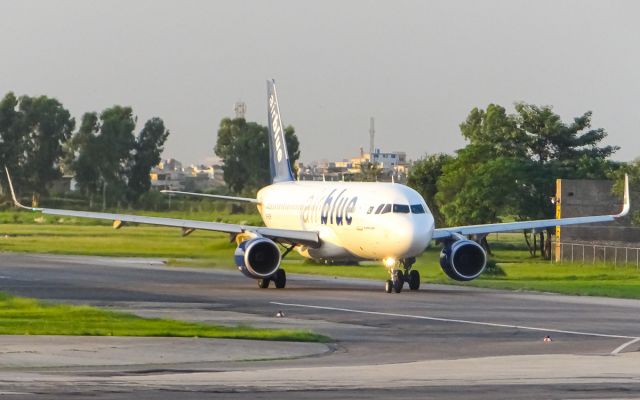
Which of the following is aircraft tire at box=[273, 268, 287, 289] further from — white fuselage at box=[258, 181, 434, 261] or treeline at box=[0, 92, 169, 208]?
treeline at box=[0, 92, 169, 208]

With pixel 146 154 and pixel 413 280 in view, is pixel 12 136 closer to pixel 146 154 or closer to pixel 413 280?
pixel 146 154

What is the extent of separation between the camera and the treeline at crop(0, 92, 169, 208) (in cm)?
15412

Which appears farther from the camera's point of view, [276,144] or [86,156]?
[86,156]

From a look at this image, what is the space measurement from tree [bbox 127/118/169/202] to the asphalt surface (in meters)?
107

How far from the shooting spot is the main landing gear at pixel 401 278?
47844 millimetres

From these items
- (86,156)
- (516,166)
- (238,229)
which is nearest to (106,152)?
(86,156)

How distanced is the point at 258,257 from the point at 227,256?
539 inches

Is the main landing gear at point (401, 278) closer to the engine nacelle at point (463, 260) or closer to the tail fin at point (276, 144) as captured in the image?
the engine nacelle at point (463, 260)

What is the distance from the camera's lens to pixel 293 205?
2265 inches

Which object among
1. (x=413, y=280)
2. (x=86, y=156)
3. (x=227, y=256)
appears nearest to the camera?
(x=413, y=280)

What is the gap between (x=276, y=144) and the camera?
6719 centimetres

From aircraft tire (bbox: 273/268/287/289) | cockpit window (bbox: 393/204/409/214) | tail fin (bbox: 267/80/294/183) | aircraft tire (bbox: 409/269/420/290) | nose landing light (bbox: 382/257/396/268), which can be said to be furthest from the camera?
tail fin (bbox: 267/80/294/183)

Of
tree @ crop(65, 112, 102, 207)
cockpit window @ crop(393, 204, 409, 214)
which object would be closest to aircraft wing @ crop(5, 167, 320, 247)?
cockpit window @ crop(393, 204, 409, 214)

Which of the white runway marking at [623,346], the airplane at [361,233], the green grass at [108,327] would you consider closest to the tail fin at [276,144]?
the airplane at [361,233]
